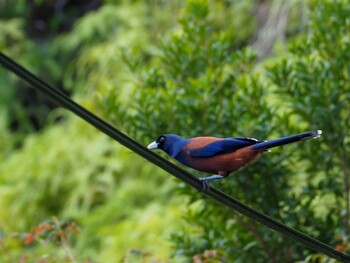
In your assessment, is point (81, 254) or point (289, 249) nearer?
point (289, 249)

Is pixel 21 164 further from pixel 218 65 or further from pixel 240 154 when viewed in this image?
pixel 240 154

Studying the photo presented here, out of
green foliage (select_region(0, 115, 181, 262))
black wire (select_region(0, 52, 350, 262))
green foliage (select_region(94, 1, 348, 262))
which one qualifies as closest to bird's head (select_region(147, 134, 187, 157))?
black wire (select_region(0, 52, 350, 262))

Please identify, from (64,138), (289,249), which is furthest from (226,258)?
(64,138)

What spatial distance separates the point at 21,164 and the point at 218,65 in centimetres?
336

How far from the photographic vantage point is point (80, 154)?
6688 millimetres

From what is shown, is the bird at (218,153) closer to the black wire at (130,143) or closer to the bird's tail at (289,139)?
the bird's tail at (289,139)

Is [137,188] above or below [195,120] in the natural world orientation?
above

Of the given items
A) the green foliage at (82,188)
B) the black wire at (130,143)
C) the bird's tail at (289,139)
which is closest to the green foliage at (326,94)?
the bird's tail at (289,139)

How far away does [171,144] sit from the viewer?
306 centimetres

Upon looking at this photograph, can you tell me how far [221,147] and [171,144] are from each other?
0.22 meters

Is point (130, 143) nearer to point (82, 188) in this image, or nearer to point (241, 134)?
point (241, 134)

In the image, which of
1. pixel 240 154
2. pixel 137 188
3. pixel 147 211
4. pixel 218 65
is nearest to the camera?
pixel 240 154

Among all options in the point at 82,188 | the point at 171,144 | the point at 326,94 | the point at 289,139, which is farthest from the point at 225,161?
the point at 82,188

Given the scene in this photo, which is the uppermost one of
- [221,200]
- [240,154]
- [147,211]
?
[147,211]
